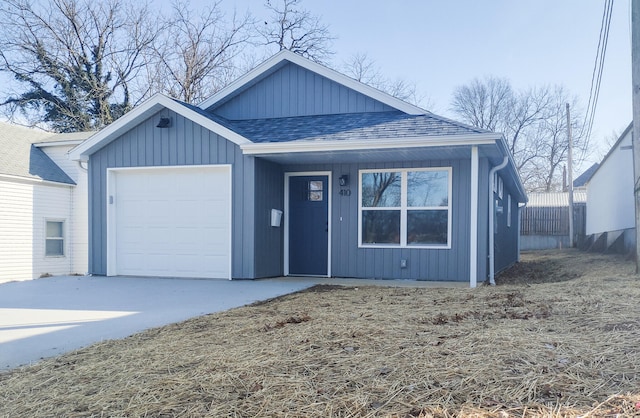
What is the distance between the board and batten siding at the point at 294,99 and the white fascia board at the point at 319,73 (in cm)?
12

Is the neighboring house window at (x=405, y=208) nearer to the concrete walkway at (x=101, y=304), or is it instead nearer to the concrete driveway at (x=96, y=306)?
the concrete walkway at (x=101, y=304)

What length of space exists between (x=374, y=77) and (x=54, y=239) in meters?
18.8

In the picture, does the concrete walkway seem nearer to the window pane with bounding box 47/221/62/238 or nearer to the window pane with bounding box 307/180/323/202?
the window pane with bounding box 307/180/323/202

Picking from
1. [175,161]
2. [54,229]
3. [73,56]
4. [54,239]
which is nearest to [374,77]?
[73,56]

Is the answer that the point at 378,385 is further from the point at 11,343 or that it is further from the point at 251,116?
the point at 251,116

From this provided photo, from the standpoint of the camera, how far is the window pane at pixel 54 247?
13.5 m

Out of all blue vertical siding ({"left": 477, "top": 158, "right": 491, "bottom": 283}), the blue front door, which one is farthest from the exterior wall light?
blue vertical siding ({"left": 477, "top": 158, "right": 491, "bottom": 283})

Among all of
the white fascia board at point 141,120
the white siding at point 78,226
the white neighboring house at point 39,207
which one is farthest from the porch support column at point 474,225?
the white siding at point 78,226

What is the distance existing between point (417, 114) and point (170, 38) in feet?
62.7

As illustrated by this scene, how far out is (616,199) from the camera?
43.5 feet

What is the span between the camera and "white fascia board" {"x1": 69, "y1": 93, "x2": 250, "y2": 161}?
8.70 metres

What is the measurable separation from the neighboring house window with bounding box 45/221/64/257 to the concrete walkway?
188 inches

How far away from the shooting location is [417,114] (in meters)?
9.46

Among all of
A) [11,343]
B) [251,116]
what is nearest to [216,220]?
[251,116]
